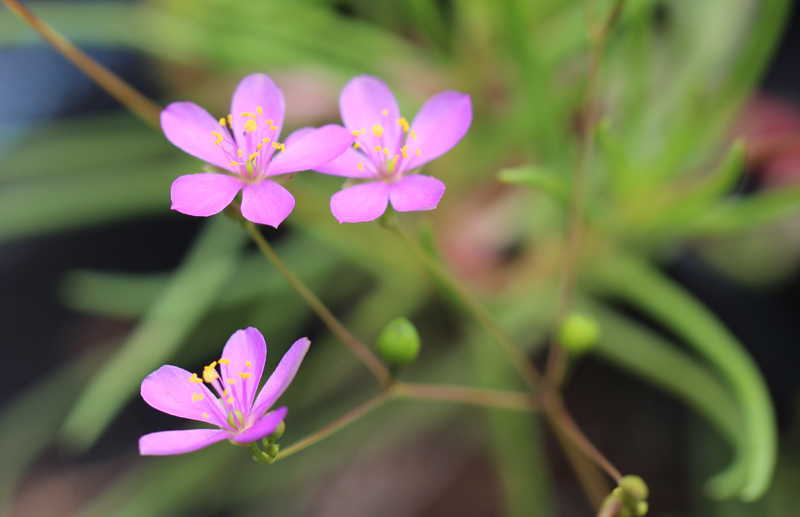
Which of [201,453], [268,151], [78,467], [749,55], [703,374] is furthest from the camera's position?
[78,467]

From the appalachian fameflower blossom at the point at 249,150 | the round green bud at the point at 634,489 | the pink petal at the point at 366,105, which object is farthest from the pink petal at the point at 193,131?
the round green bud at the point at 634,489

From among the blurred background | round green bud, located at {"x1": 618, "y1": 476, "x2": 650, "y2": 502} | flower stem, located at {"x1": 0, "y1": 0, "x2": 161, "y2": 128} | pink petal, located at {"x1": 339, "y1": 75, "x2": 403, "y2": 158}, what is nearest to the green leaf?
the blurred background

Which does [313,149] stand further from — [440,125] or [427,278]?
[427,278]

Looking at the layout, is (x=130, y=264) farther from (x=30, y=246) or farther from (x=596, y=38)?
A: (x=596, y=38)

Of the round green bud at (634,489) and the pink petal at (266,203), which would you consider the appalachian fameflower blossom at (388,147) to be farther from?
the round green bud at (634,489)

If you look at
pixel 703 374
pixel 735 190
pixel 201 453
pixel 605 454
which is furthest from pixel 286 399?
pixel 735 190

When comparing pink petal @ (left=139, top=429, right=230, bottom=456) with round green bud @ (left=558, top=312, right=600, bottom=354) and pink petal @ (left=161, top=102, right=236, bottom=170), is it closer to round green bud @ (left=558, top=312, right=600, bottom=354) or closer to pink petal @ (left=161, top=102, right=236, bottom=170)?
pink petal @ (left=161, top=102, right=236, bottom=170)

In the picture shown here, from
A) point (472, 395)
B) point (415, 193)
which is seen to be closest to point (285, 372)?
point (415, 193)
